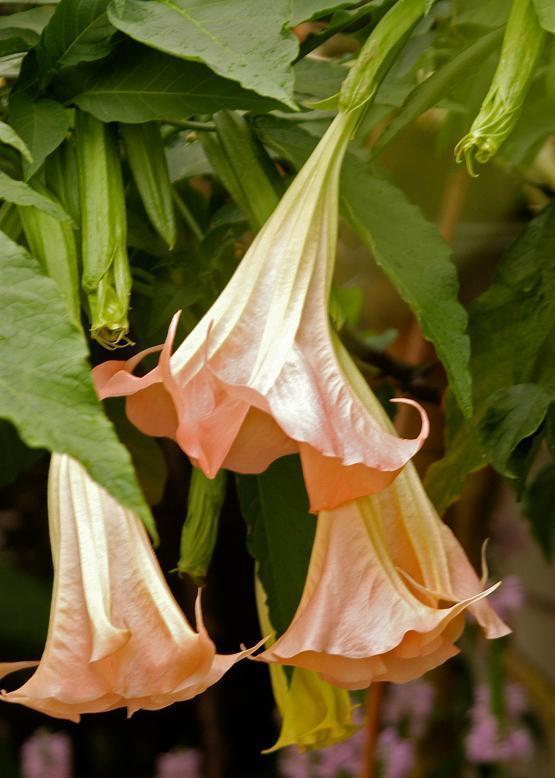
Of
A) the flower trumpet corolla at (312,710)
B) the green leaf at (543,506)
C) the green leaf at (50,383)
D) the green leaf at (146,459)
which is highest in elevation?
the green leaf at (50,383)

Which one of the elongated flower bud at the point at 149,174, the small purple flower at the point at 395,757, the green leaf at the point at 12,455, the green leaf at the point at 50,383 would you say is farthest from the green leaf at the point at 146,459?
the small purple flower at the point at 395,757

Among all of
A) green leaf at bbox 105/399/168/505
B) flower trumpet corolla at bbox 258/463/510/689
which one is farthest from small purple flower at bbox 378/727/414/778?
flower trumpet corolla at bbox 258/463/510/689

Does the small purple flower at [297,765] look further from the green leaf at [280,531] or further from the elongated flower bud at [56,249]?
the elongated flower bud at [56,249]

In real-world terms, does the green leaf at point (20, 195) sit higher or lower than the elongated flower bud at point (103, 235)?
higher

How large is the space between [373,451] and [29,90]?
23cm

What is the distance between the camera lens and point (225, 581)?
151 cm

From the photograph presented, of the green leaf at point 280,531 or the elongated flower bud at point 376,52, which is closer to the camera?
the elongated flower bud at point 376,52

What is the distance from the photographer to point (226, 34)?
37 centimetres

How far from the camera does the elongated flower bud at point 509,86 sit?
36 centimetres

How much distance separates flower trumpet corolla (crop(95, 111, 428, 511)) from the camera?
0.32 meters

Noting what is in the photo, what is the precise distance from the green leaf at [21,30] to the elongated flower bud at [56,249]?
3.4 inches

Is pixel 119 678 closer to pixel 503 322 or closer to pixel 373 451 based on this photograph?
pixel 373 451

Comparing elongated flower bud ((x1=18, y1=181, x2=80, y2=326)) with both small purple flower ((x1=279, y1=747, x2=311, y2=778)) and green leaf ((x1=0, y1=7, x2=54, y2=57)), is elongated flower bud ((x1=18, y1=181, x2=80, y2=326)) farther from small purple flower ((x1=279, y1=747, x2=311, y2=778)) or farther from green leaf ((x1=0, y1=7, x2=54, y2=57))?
small purple flower ((x1=279, y1=747, x2=311, y2=778))

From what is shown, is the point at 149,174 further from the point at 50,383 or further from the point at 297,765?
the point at 297,765
